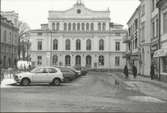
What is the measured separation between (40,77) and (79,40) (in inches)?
2176

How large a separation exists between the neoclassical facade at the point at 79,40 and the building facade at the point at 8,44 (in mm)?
6879

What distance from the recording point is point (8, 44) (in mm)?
66562

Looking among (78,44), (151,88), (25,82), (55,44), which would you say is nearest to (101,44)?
(78,44)

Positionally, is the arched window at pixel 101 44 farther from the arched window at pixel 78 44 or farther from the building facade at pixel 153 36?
the building facade at pixel 153 36

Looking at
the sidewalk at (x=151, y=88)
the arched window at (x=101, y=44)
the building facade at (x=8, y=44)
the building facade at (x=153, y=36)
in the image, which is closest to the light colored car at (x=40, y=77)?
the sidewalk at (x=151, y=88)

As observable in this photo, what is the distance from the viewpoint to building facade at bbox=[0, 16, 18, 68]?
205 ft

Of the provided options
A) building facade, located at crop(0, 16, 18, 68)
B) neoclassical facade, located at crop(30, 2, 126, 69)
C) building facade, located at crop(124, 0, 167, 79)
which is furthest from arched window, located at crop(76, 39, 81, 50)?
building facade, located at crop(124, 0, 167, 79)

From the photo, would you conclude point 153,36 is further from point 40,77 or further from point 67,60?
point 67,60

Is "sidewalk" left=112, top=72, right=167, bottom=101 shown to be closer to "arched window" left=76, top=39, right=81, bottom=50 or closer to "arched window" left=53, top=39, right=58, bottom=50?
"arched window" left=76, top=39, right=81, bottom=50

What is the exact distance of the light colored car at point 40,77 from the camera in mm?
22734

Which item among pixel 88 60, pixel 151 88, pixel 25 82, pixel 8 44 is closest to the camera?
pixel 151 88

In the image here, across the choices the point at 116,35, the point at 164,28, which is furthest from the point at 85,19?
the point at 164,28

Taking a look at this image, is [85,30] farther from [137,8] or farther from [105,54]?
[137,8]

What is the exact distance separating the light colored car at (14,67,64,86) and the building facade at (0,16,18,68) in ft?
126
